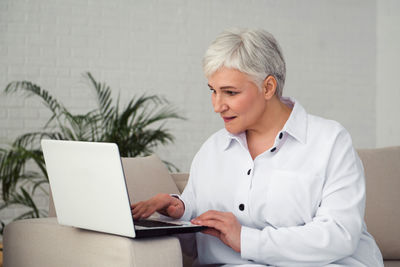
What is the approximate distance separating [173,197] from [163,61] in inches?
139

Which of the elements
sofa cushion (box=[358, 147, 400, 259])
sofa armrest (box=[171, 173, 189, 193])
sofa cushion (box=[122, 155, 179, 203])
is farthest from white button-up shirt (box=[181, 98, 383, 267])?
sofa cushion (box=[358, 147, 400, 259])

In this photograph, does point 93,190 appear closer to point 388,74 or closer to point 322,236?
point 322,236

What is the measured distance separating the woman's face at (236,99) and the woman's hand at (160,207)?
0.31 meters

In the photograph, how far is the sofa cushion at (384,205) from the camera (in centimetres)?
249

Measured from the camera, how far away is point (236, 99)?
5.80ft

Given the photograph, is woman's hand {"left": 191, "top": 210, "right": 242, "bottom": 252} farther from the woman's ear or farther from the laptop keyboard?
the woman's ear

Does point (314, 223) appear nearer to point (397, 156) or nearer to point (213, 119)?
point (397, 156)

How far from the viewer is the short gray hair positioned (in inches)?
68.1

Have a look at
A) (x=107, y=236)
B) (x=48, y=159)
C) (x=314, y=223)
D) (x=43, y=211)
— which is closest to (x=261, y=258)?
(x=314, y=223)

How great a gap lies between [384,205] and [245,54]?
1.18 metres

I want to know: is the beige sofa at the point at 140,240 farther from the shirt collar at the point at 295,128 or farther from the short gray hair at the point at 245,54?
the short gray hair at the point at 245,54

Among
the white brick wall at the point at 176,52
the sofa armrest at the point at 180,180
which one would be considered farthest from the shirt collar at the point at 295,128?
the white brick wall at the point at 176,52

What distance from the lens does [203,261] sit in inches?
75.1

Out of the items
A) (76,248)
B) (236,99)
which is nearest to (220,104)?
(236,99)
